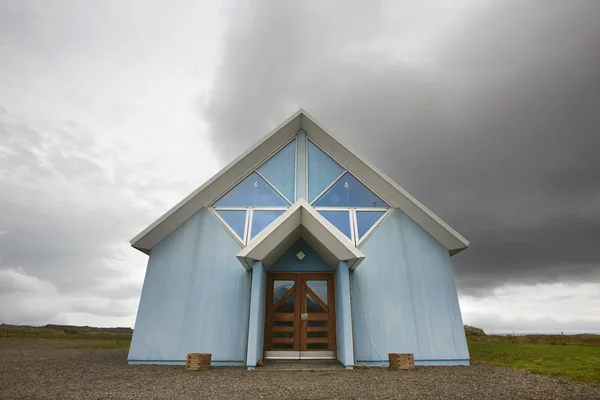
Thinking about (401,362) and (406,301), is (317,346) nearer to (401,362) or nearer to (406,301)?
(401,362)

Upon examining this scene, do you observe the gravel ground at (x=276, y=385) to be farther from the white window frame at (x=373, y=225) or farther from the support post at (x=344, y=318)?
the white window frame at (x=373, y=225)

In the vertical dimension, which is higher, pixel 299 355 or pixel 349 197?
pixel 349 197

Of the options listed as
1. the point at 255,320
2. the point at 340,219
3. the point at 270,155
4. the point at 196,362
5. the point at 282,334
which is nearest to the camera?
the point at 196,362

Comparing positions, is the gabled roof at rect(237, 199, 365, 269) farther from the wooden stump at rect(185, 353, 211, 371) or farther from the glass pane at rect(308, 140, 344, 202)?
the wooden stump at rect(185, 353, 211, 371)

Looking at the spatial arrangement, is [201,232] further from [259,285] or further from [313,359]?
[313,359]

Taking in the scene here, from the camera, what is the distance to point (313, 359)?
28.0 feet

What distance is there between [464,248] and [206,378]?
8.08 metres

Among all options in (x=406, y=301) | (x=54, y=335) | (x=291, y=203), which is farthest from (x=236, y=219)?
(x=54, y=335)

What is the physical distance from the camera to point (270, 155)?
435 inches

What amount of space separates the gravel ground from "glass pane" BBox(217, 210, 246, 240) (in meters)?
4.14

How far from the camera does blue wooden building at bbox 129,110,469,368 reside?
8211 millimetres

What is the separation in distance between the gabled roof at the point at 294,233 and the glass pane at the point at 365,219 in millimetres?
1627

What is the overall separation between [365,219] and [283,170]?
347cm

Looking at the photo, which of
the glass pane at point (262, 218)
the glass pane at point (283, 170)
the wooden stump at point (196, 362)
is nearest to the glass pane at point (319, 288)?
the glass pane at point (262, 218)
